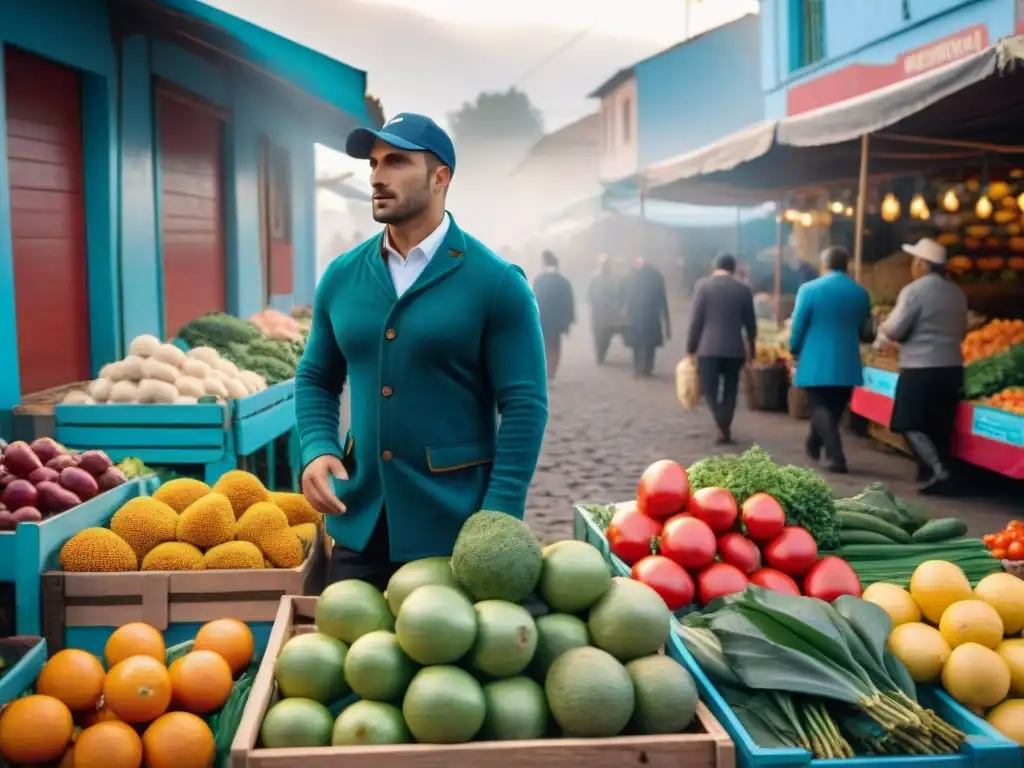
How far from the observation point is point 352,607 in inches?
105

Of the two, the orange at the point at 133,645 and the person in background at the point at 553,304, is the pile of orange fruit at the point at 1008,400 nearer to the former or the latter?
the orange at the point at 133,645

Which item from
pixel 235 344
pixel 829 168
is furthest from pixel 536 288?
pixel 235 344

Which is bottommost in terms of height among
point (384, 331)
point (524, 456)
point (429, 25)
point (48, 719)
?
point (48, 719)

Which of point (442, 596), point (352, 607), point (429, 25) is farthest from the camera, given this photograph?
point (429, 25)

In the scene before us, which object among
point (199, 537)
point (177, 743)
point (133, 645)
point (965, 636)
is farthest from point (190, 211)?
point (965, 636)

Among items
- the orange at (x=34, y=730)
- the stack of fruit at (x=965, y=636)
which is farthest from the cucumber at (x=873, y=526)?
the orange at (x=34, y=730)

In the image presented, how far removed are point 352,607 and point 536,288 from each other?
16.3 m

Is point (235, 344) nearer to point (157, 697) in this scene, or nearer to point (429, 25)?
point (157, 697)

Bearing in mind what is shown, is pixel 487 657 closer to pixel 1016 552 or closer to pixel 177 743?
pixel 177 743

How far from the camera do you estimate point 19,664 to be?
10.2 feet

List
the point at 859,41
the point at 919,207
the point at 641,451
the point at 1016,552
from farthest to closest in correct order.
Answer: the point at 859,41 → the point at 919,207 → the point at 641,451 → the point at 1016,552

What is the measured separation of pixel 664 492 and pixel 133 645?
201 cm

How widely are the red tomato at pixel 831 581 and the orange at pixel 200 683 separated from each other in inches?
80.3

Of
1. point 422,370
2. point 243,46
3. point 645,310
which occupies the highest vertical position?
point 243,46
